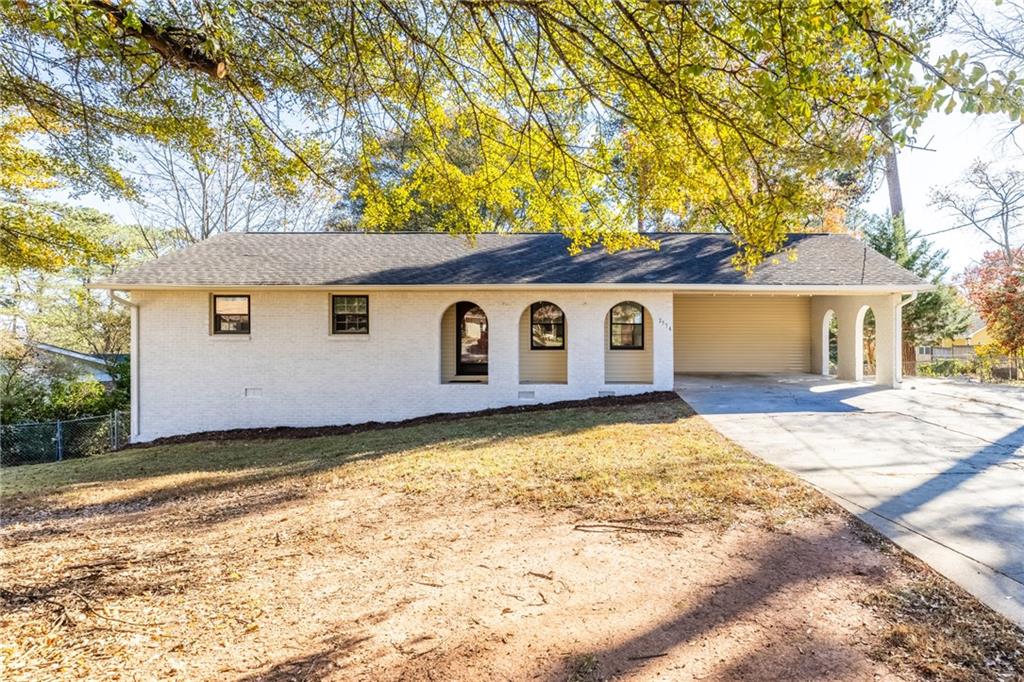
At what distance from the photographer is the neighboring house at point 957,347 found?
69.7 ft

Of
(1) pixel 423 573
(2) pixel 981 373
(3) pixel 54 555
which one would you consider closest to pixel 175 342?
(3) pixel 54 555

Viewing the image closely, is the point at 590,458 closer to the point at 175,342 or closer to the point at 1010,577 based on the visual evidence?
the point at 1010,577

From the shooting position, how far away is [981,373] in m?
17.9

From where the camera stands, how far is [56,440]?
1270 centimetres

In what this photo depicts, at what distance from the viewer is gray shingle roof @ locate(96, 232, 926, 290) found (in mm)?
11641

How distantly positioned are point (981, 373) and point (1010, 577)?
2017 centimetres

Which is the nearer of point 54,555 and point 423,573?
point 423,573

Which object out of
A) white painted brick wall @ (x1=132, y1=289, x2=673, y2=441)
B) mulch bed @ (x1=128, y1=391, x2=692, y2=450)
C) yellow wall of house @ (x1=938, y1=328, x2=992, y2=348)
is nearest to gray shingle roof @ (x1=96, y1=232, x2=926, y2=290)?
white painted brick wall @ (x1=132, y1=289, x2=673, y2=441)

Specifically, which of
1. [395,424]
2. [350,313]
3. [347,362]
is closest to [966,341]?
[395,424]

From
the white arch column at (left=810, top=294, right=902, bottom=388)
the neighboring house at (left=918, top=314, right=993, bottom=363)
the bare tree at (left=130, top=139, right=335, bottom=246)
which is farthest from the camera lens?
the neighboring house at (left=918, top=314, right=993, bottom=363)

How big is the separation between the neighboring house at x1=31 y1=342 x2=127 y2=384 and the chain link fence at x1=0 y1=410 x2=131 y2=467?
464 centimetres

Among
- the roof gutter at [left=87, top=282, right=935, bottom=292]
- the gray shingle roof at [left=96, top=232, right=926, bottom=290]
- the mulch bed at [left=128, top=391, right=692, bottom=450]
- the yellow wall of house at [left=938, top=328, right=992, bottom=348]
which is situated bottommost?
the mulch bed at [left=128, top=391, right=692, bottom=450]

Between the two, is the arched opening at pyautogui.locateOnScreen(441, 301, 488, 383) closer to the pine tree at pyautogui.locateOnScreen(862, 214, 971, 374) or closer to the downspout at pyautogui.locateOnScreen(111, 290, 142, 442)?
the downspout at pyautogui.locateOnScreen(111, 290, 142, 442)

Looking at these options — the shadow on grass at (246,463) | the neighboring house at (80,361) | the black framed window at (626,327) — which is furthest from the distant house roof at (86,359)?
the black framed window at (626,327)
